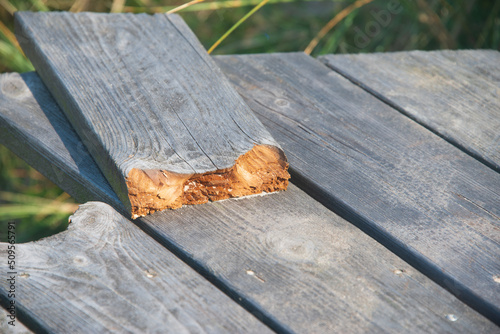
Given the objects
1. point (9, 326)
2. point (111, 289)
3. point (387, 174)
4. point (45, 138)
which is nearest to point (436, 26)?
point (387, 174)

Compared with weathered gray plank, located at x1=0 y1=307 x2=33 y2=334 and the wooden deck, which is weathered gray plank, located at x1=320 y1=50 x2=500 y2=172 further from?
weathered gray plank, located at x1=0 y1=307 x2=33 y2=334

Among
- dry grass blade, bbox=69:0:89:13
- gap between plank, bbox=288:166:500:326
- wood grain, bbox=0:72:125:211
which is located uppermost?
dry grass blade, bbox=69:0:89:13

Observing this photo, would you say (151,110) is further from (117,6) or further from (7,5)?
(7,5)

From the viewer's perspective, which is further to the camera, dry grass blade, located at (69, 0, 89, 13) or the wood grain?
dry grass blade, located at (69, 0, 89, 13)

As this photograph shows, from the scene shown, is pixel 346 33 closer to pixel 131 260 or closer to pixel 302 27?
pixel 302 27

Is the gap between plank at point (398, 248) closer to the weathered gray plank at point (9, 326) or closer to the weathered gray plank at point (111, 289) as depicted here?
the weathered gray plank at point (111, 289)

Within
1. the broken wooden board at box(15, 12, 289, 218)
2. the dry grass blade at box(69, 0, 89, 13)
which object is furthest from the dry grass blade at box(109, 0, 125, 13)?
the broken wooden board at box(15, 12, 289, 218)
